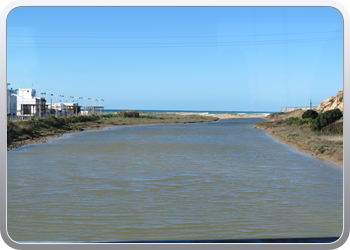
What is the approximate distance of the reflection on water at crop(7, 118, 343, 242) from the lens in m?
5.34

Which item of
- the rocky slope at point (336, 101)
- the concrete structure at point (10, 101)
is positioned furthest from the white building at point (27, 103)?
the rocky slope at point (336, 101)

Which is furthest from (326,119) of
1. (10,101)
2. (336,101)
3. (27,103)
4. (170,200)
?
(27,103)

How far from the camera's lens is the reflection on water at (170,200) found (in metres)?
5.34

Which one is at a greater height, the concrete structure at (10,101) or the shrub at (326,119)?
the concrete structure at (10,101)

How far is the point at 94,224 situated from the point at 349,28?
13.5 feet

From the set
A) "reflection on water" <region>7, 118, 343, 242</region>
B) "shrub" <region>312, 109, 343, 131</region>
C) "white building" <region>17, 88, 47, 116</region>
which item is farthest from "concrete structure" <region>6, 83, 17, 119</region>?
"shrub" <region>312, 109, 343, 131</region>

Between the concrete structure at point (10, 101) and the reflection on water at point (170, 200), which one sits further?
the concrete structure at point (10, 101)

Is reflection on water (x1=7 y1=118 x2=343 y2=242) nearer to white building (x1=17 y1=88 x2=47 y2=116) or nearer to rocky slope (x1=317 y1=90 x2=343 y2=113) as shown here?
rocky slope (x1=317 y1=90 x2=343 y2=113)

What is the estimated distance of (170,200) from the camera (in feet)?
25.2

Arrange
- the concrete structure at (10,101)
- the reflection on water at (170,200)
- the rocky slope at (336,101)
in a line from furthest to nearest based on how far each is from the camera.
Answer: the concrete structure at (10,101), the rocky slope at (336,101), the reflection on water at (170,200)

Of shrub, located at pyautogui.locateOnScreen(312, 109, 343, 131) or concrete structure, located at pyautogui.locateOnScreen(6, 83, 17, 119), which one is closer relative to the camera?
concrete structure, located at pyautogui.locateOnScreen(6, 83, 17, 119)

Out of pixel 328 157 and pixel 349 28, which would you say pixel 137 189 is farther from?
pixel 328 157

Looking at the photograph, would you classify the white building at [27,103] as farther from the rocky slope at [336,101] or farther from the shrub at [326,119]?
the rocky slope at [336,101]
